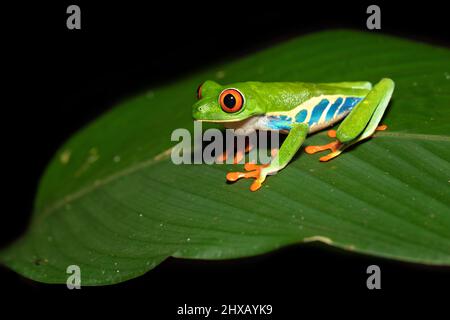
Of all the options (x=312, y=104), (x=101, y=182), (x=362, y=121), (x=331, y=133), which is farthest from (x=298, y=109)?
(x=101, y=182)

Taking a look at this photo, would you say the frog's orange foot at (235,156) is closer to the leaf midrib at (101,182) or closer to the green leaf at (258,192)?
the green leaf at (258,192)

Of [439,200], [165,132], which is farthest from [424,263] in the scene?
[165,132]

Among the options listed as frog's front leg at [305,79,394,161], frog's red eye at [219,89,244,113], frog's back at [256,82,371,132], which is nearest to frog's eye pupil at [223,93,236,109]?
frog's red eye at [219,89,244,113]

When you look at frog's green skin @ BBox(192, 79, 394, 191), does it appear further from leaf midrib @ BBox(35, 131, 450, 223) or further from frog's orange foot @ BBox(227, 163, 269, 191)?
leaf midrib @ BBox(35, 131, 450, 223)

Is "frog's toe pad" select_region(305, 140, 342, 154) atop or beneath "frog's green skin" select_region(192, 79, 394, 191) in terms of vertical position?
beneath

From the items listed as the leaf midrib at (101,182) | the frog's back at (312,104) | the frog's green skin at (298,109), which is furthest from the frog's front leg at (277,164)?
the leaf midrib at (101,182)

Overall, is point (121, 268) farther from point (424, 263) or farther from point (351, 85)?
point (351, 85)

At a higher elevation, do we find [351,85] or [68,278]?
[351,85]

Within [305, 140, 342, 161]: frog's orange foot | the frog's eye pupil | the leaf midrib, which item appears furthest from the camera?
the leaf midrib
